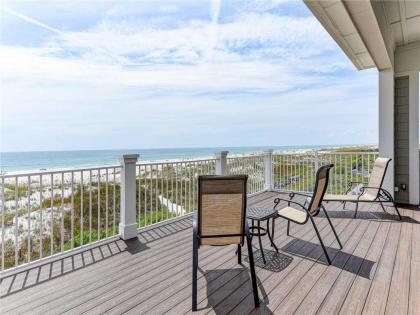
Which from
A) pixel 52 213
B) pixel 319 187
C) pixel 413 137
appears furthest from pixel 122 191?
pixel 413 137

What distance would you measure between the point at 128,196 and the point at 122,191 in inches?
4.2

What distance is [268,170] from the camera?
21.4 ft

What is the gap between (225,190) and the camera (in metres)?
2.01

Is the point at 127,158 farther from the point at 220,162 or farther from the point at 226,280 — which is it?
the point at 220,162

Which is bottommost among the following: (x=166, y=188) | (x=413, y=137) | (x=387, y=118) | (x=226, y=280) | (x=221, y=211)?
(x=226, y=280)

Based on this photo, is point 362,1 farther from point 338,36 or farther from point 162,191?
point 162,191

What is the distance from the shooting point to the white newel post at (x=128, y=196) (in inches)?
131

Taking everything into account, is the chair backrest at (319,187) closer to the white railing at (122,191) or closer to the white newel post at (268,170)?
the white railing at (122,191)

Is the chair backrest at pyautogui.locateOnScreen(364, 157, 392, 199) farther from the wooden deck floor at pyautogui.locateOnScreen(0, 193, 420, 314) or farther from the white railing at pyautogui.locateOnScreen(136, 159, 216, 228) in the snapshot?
the white railing at pyautogui.locateOnScreen(136, 159, 216, 228)

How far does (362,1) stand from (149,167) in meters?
3.37

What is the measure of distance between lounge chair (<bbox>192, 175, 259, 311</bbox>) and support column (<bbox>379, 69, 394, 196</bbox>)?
14.2 feet

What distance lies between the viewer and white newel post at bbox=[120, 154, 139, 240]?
332 cm

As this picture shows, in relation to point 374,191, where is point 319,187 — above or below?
above


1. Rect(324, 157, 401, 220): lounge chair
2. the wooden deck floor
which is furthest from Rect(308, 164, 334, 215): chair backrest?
Rect(324, 157, 401, 220): lounge chair
